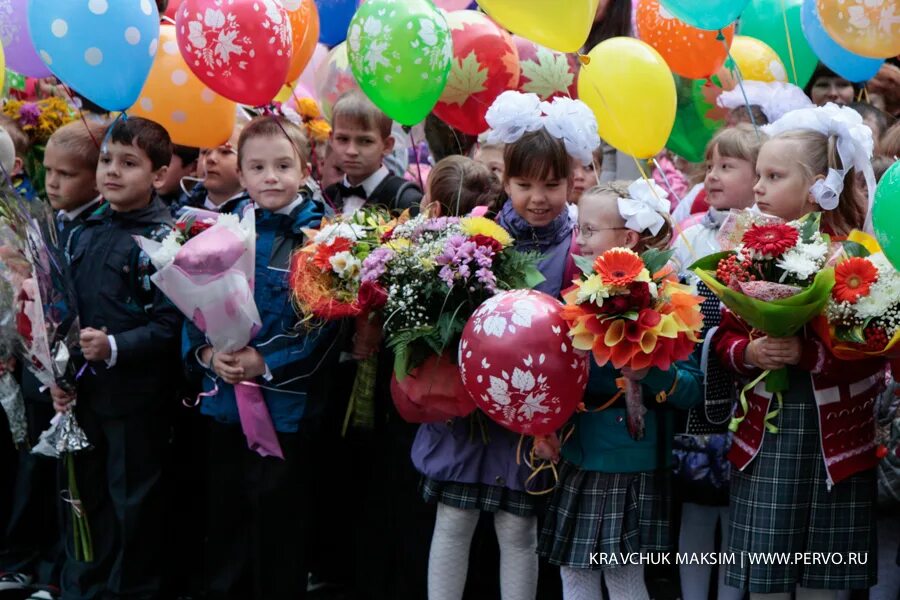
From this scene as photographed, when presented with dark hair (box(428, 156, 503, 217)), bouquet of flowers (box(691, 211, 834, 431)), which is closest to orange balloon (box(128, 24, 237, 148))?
dark hair (box(428, 156, 503, 217))

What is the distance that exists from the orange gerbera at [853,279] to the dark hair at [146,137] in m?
2.69

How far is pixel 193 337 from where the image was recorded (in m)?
4.19

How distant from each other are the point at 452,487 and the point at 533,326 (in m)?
0.84

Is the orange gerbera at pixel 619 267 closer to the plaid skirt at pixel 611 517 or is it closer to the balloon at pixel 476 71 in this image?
the plaid skirt at pixel 611 517

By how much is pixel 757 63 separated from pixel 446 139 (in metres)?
1.40

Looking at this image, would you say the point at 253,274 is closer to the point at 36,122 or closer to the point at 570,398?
the point at 570,398

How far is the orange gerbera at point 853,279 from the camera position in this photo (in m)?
3.17

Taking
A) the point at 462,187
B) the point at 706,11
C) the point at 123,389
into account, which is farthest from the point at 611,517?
the point at 123,389

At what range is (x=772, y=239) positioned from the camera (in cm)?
324

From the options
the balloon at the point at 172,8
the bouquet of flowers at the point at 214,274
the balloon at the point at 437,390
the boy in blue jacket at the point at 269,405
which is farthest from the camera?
the balloon at the point at 172,8

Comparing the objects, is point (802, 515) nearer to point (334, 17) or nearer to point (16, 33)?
point (334, 17)

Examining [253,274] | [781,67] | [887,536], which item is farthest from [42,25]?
[887,536]

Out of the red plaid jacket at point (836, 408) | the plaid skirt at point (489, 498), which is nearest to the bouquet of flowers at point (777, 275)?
the red plaid jacket at point (836, 408)

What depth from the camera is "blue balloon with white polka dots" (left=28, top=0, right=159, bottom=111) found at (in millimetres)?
4086
